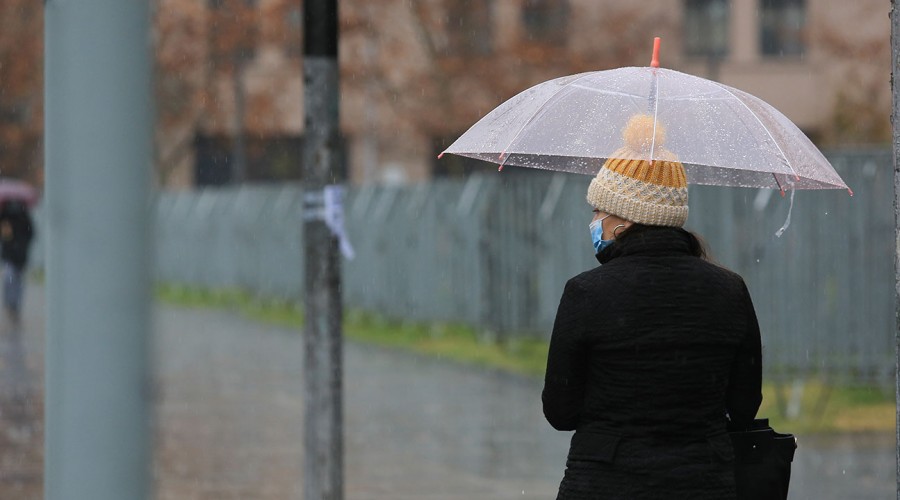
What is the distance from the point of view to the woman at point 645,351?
3.80 m

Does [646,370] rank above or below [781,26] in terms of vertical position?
below

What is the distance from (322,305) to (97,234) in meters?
4.84

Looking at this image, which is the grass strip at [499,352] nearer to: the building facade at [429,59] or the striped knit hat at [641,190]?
the building facade at [429,59]

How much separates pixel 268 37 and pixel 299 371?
18.4 metres

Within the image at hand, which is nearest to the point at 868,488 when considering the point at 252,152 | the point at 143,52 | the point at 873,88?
the point at 143,52

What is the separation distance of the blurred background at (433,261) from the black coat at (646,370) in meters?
1.07

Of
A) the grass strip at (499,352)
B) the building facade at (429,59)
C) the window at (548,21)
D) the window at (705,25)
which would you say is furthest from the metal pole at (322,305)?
the window at (705,25)

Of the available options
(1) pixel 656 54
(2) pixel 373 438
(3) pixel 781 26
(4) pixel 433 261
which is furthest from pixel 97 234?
(3) pixel 781 26

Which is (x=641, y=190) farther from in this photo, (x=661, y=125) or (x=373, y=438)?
(x=373, y=438)

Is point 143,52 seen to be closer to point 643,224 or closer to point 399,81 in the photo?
point 643,224

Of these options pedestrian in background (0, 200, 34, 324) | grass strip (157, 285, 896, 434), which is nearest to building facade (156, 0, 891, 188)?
grass strip (157, 285, 896, 434)

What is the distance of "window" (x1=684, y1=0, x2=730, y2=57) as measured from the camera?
4884 cm

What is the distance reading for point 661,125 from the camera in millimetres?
4285

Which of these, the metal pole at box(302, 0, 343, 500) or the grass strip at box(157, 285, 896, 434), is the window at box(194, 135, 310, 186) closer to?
the grass strip at box(157, 285, 896, 434)
